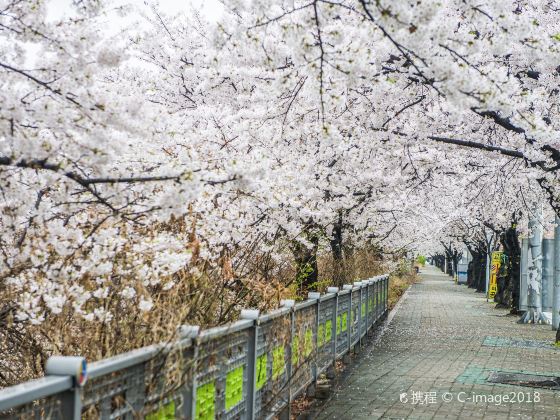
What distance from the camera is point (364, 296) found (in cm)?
1591

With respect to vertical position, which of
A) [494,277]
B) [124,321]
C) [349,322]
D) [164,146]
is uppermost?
[164,146]

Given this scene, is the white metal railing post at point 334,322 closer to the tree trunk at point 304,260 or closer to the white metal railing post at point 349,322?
the tree trunk at point 304,260

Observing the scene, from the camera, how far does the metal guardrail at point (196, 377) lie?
292 centimetres

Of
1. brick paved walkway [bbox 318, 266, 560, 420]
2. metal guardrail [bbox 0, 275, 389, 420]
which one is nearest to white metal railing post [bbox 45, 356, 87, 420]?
metal guardrail [bbox 0, 275, 389, 420]

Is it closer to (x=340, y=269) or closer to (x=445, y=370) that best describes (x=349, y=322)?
(x=445, y=370)

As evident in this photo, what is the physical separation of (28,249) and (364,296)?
11.4m

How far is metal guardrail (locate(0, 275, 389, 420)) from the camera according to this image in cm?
292

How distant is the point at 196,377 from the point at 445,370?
861 cm

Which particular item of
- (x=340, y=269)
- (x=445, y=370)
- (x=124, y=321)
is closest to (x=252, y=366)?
(x=124, y=321)

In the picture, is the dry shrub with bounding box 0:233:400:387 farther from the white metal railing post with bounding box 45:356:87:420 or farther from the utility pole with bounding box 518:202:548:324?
the utility pole with bounding box 518:202:548:324

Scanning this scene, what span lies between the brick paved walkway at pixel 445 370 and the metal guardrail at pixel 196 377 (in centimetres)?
104

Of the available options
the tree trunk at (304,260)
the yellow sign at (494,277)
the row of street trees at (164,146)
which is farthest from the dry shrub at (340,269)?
the yellow sign at (494,277)

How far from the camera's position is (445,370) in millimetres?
12250

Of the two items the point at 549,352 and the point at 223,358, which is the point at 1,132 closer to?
the point at 223,358
